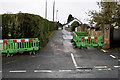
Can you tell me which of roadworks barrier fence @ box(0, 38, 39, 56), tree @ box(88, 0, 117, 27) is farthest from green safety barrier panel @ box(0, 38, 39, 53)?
tree @ box(88, 0, 117, 27)

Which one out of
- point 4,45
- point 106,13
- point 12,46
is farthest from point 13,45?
point 106,13

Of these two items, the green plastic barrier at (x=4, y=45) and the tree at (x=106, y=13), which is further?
the tree at (x=106, y=13)

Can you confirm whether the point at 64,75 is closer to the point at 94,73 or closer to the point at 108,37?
the point at 94,73

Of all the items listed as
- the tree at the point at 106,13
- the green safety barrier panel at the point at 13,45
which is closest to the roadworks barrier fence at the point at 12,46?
the green safety barrier panel at the point at 13,45

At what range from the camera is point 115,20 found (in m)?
13.5

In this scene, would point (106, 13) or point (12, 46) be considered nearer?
point (12, 46)

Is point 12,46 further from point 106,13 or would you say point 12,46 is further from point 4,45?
point 106,13

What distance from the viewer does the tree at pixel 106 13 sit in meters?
13.0

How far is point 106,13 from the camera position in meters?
13.5

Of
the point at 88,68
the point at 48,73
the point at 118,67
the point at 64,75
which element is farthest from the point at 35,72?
the point at 118,67

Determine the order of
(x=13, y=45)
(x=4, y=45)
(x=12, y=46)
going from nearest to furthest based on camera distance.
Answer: (x=4, y=45) < (x=12, y=46) < (x=13, y=45)

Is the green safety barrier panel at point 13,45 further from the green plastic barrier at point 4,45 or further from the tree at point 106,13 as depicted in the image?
the tree at point 106,13

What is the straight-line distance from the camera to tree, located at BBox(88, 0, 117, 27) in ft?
42.8

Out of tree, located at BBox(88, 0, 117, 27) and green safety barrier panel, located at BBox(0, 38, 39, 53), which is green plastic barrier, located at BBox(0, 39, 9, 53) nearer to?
green safety barrier panel, located at BBox(0, 38, 39, 53)
